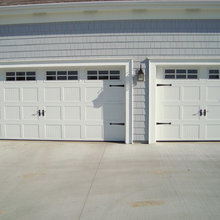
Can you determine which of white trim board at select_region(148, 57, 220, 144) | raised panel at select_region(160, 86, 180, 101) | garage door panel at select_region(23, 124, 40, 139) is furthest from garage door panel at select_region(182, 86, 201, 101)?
garage door panel at select_region(23, 124, 40, 139)

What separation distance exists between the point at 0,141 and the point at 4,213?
4.13 metres

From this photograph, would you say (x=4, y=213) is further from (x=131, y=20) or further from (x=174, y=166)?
(x=131, y=20)

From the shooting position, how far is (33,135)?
234 inches

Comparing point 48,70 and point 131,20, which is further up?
point 131,20

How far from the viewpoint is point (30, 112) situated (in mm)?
5891

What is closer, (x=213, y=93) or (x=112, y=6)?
(x=112, y=6)

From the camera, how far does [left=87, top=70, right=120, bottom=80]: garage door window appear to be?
5.64 metres

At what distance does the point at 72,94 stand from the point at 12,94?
1.95 meters

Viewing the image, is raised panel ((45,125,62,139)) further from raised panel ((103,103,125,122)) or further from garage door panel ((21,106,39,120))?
raised panel ((103,103,125,122))

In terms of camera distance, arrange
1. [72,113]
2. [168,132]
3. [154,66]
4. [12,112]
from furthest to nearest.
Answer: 1. [12,112]
2. [72,113]
3. [168,132]
4. [154,66]

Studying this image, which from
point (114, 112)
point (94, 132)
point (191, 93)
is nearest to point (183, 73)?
point (191, 93)

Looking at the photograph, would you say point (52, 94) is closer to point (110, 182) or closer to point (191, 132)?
point (110, 182)

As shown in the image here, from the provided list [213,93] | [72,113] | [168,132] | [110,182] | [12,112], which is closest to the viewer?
[110,182]

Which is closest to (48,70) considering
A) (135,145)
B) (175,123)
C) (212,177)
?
(135,145)
